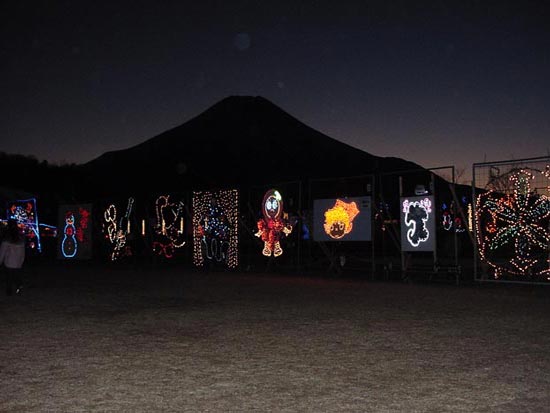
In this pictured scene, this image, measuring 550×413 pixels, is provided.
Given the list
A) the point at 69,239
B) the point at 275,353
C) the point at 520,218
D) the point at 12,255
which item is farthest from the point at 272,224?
the point at 275,353

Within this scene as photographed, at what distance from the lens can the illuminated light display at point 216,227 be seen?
2336cm

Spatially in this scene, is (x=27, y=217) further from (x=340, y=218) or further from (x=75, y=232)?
(x=340, y=218)

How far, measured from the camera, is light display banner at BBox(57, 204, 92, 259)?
28.5m

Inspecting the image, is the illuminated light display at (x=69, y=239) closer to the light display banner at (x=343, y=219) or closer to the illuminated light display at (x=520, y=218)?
the light display banner at (x=343, y=219)

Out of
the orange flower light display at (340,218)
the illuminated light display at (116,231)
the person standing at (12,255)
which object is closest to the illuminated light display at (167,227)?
the illuminated light display at (116,231)

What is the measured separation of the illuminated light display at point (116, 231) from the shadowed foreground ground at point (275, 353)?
15548mm

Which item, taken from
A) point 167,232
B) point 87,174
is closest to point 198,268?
point 167,232

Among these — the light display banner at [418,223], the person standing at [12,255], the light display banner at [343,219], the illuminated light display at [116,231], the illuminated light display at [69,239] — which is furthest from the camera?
the illuminated light display at [69,239]

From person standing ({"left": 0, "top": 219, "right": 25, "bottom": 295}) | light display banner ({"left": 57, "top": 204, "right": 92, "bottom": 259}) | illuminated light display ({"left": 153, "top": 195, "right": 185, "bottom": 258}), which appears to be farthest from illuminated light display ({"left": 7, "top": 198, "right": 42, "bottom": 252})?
person standing ({"left": 0, "top": 219, "right": 25, "bottom": 295})

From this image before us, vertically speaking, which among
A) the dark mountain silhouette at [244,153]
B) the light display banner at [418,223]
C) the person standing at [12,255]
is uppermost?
the dark mountain silhouette at [244,153]

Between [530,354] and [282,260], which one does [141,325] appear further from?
[282,260]

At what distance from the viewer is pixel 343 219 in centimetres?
1955

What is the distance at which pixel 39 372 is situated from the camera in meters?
6.15

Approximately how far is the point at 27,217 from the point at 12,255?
61.6 ft
